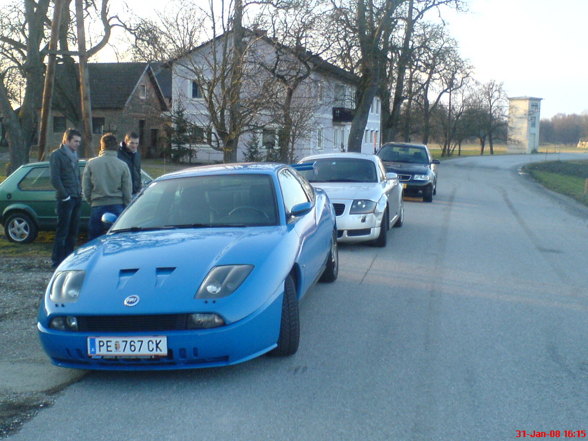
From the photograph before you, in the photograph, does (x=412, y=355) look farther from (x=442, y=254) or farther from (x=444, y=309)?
(x=442, y=254)

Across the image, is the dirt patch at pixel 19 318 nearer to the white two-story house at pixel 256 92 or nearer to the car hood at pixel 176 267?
the car hood at pixel 176 267

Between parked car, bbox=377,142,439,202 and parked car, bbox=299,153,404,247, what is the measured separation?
22.9 feet

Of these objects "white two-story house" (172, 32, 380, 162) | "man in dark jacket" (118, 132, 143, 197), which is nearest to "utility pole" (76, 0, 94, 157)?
"white two-story house" (172, 32, 380, 162)

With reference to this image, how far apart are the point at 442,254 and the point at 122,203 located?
4.86 metres

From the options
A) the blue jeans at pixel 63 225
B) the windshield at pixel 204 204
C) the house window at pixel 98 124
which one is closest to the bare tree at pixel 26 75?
the blue jeans at pixel 63 225

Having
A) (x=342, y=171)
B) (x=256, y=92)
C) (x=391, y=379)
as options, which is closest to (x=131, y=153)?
(x=342, y=171)

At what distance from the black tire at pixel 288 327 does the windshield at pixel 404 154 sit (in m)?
16.6

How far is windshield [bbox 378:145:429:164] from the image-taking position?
866 inches

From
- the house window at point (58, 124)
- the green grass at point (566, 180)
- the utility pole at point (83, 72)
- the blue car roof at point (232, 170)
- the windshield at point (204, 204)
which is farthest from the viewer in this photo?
the house window at point (58, 124)

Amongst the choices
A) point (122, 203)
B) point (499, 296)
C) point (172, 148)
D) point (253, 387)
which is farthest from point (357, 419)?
point (172, 148)

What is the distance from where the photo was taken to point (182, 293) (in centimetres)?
502

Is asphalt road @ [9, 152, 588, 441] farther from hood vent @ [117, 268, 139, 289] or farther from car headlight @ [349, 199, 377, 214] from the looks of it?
car headlight @ [349, 199, 377, 214]

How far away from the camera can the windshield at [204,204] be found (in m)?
6.50

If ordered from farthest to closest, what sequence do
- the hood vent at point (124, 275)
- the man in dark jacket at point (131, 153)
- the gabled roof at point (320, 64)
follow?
the gabled roof at point (320, 64) < the man in dark jacket at point (131, 153) < the hood vent at point (124, 275)
